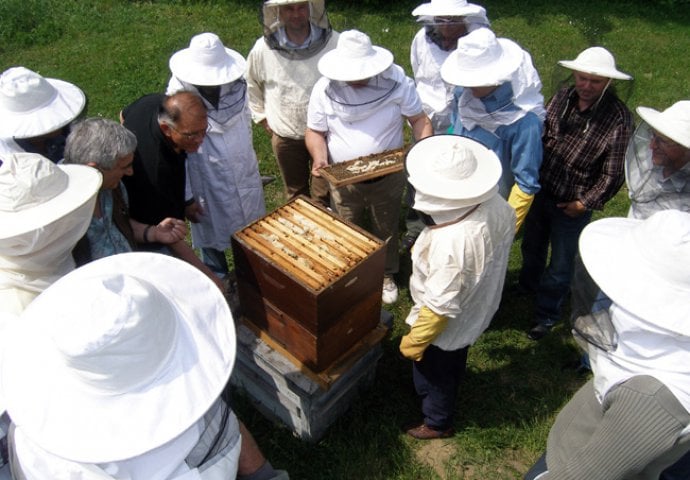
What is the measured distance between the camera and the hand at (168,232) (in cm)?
301

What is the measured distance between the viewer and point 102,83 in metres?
6.98

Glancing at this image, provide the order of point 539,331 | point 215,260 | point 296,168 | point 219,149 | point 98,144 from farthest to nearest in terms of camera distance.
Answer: point 296,168, point 215,260, point 539,331, point 219,149, point 98,144

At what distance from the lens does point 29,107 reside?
3.02 meters

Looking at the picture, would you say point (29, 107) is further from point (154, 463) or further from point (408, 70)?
point (408, 70)

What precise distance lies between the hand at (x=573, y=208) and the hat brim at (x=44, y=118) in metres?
3.17

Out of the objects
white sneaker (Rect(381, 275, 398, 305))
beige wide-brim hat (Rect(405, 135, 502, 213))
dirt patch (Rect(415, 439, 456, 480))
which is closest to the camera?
beige wide-brim hat (Rect(405, 135, 502, 213))

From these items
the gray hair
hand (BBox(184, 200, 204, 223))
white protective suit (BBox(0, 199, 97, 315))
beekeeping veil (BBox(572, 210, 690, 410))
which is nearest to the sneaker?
beekeeping veil (BBox(572, 210, 690, 410))

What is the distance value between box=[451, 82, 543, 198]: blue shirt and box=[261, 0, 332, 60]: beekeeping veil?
4.92 ft

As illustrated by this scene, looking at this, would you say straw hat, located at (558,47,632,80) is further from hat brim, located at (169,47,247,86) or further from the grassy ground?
hat brim, located at (169,47,247,86)

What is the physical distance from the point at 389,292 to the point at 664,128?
2.30 metres

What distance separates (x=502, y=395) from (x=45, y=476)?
2864 mm

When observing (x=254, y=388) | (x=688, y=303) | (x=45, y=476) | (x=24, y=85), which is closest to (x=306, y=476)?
(x=254, y=388)

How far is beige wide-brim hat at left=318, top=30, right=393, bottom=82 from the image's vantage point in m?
3.37

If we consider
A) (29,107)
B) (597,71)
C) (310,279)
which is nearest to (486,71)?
(597,71)
